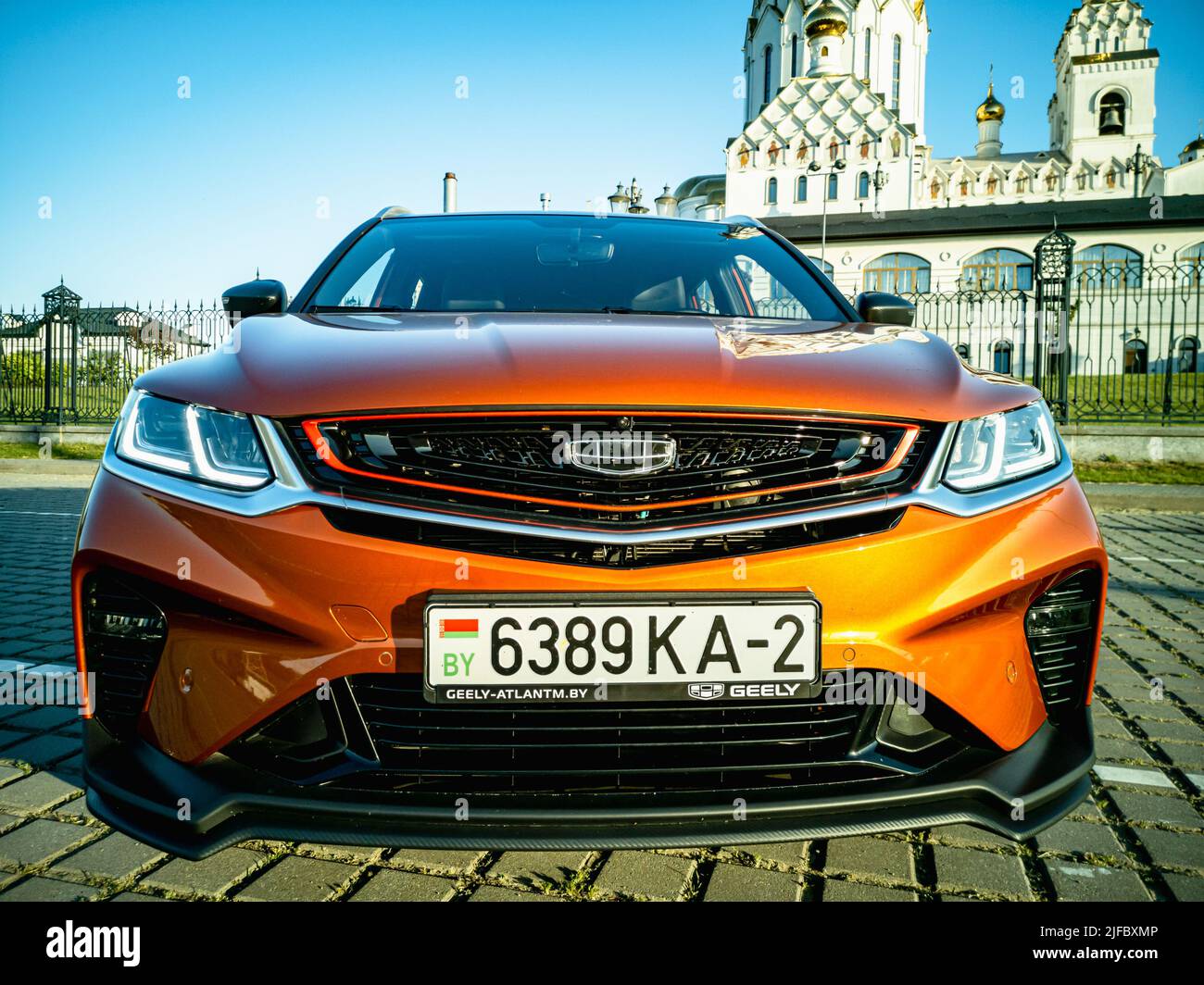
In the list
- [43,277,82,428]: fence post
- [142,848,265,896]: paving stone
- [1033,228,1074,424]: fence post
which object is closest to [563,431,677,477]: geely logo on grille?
[142,848,265,896]: paving stone

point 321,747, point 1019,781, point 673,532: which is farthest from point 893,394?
point 321,747

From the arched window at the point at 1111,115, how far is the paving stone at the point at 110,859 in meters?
80.0

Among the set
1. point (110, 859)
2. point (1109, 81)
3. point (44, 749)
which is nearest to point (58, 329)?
point (44, 749)

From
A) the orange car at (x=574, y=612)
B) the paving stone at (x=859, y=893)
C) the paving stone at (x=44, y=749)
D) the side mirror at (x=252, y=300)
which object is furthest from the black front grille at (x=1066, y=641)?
the paving stone at (x=44, y=749)

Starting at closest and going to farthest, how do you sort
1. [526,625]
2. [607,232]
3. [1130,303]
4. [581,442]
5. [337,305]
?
[526,625], [581,442], [337,305], [607,232], [1130,303]

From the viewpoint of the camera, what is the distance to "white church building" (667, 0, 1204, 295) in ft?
160

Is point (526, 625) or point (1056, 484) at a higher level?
point (1056, 484)

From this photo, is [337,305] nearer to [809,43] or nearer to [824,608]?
[824,608]

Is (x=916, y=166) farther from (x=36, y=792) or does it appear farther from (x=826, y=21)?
(x=36, y=792)

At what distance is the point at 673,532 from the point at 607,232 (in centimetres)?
185

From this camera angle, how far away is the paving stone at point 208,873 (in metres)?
1.96

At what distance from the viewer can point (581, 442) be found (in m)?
1.70

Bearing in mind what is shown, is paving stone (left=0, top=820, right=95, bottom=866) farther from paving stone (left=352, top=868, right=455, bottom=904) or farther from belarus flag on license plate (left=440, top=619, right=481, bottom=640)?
belarus flag on license plate (left=440, top=619, right=481, bottom=640)

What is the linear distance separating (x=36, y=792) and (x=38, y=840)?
0.32 m
